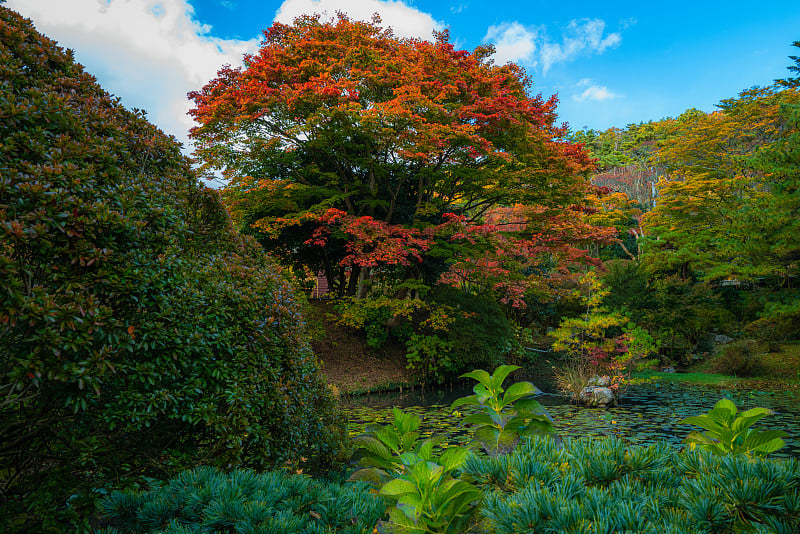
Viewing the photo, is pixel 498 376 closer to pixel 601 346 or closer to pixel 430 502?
pixel 430 502

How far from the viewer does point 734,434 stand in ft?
5.54

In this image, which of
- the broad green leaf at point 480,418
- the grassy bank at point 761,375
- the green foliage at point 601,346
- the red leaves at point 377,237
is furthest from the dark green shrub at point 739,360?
the broad green leaf at point 480,418

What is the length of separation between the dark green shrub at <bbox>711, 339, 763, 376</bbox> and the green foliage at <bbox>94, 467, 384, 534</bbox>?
14405mm

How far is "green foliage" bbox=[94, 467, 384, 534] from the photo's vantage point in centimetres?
151

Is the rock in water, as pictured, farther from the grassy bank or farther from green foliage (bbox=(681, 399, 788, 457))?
green foliage (bbox=(681, 399, 788, 457))

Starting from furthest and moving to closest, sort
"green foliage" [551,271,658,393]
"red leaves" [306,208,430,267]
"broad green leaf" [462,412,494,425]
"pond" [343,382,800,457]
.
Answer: "red leaves" [306,208,430,267], "green foliage" [551,271,658,393], "pond" [343,382,800,457], "broad green leaf" [462,412,494,425]

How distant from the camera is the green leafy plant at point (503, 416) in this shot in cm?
219

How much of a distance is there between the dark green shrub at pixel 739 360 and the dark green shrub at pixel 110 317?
45.7 ft

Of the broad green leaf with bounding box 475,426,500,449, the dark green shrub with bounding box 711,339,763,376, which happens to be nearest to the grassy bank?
the dark green shrub with bounding box 711,339,763,376

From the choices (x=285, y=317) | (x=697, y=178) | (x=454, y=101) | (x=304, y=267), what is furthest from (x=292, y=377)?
(x=697, y=178)

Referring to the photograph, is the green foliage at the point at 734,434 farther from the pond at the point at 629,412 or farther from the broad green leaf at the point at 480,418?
the pond at the point at 629,412

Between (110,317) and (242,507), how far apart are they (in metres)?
1.02

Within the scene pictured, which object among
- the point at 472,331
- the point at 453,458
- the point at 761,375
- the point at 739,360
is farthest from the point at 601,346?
the point at 453,458

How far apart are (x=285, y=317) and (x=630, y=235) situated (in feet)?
86.3
